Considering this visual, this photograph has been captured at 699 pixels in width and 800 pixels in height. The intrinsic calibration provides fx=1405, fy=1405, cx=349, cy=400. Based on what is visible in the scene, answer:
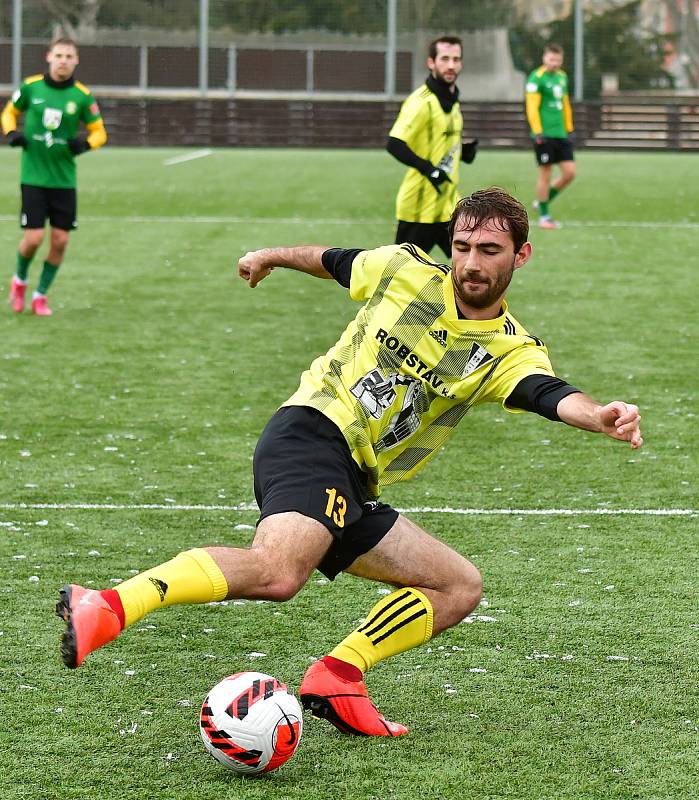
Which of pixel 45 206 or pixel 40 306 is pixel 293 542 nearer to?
pixel 45 206

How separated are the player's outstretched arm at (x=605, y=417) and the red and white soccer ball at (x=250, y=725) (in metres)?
1.14

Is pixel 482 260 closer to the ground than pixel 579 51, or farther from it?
closer to the ground

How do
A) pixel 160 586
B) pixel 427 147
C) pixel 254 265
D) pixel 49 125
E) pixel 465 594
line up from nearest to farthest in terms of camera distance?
pixel 160 586 → pixel 465 594 → pixel 254 265 → pixel 427 147 → pixel 49 125

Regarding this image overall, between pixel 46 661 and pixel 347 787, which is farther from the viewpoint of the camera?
pixel 46 661

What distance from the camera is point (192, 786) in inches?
151

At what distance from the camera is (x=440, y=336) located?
169 inches

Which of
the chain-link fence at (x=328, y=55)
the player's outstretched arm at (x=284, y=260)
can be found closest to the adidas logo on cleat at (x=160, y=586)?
the player's outstretched arm at (x=284, y=260)

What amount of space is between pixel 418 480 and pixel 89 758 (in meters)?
3.54

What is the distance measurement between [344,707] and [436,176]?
7451mm

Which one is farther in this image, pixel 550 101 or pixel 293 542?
pixel 550 101

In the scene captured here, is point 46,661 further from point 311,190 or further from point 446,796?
point 311,190

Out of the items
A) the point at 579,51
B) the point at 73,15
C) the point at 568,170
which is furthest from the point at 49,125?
the point at 73,15

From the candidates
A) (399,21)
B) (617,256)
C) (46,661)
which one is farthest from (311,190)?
(46,661)

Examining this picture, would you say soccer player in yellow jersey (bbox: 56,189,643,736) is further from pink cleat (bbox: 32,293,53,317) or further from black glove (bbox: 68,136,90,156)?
pink cleat (bbox: 32,293,53,317)
